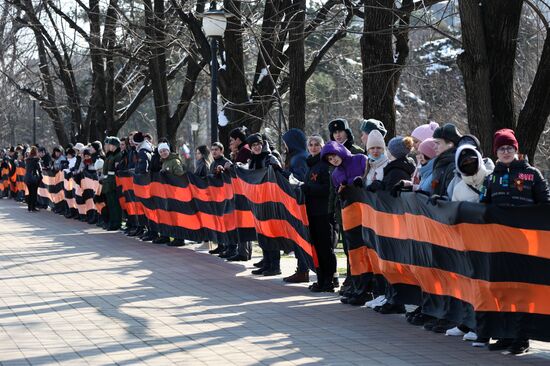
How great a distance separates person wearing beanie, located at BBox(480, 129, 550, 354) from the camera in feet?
31.0

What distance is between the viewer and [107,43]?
121 ft

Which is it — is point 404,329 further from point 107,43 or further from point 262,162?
point 107,43

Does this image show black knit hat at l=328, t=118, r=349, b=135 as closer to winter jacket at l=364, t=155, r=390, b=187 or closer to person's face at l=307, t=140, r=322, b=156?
person's face at l=307, t=140, r=322, b=156

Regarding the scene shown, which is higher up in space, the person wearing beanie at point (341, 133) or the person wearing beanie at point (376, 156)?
the person wearing beanie at point (341, 133)

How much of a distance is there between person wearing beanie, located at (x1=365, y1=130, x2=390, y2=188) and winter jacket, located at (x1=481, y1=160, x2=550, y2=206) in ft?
10.1

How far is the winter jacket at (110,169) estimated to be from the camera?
83.6ft

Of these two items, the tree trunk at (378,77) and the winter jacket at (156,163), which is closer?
the tree trunk at (378,77)

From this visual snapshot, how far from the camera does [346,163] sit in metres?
13.3

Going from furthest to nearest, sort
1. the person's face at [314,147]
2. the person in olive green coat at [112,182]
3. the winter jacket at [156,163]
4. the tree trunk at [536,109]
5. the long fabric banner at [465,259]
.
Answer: the person in olive green coat at [112,182], the winter jacket at [156,163], the tree trunk at [536,109], the person's face at [314,147], the long fabric banner at [465,259]

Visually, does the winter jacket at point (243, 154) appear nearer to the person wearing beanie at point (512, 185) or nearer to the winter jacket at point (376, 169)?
the winter jacket at point (376, 169)

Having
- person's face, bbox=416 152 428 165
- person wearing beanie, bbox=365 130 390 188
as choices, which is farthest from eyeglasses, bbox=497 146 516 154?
person wearing beanie, bbox=365 130 390 188

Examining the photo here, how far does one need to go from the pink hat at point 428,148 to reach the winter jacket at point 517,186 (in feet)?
6.48

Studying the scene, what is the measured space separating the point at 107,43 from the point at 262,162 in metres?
20.9

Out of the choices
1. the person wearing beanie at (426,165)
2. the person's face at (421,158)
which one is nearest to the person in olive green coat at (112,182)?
the person's face at (421,158)
